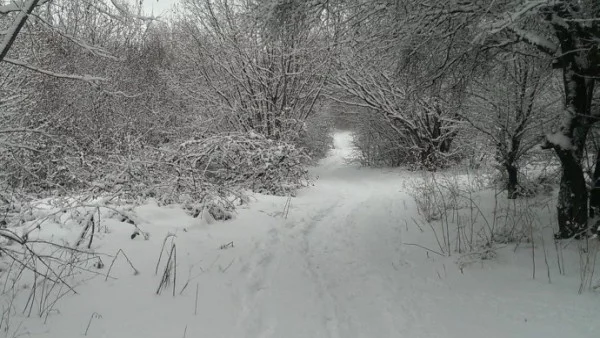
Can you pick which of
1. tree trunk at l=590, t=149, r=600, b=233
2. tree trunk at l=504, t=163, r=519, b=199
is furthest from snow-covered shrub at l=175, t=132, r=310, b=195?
tree trunk at l=590, t=149, r=600, b=233

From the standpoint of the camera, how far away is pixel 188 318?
3.67 metres

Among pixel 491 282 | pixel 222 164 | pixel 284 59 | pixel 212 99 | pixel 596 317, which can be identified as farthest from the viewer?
pixel 212 99

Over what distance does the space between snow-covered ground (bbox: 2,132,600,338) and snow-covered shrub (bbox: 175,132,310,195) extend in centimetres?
143

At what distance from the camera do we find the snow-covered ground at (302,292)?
350 cm

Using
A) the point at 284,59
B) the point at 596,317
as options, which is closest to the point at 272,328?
the point at 596,317

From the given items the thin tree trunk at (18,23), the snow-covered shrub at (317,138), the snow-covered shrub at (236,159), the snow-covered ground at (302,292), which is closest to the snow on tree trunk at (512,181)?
the snow-covered ground at (302,292)

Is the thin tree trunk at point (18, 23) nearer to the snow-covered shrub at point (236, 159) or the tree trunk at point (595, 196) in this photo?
the snow-covered shrub at point (236, 159)

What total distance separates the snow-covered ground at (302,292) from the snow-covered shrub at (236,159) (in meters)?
1.43

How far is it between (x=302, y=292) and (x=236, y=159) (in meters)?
4.75

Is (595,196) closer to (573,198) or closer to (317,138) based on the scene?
(573,198)

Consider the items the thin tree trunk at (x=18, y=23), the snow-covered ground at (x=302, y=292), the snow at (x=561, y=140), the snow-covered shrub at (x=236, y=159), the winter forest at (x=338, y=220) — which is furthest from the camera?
the snow-covered shrub at (x=236, y=159)

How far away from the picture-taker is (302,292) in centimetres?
450

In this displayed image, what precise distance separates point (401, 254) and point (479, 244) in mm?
1027

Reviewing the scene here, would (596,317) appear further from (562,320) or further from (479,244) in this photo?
(479,244)
